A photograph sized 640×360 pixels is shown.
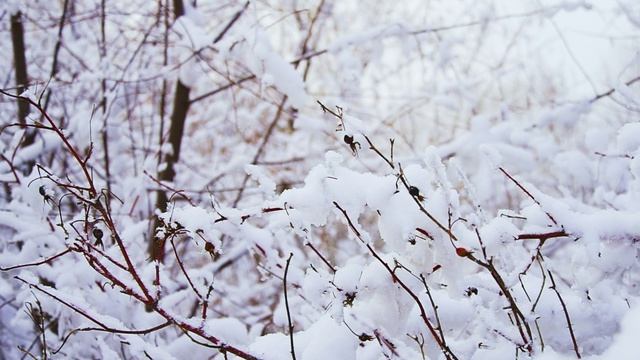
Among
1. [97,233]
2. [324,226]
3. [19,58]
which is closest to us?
[97,233]

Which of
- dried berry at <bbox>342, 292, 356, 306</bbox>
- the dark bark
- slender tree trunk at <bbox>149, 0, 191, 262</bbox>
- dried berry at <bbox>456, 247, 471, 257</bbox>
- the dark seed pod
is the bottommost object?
dried berry at <bbox>342, 292, 356, 306</bbox>

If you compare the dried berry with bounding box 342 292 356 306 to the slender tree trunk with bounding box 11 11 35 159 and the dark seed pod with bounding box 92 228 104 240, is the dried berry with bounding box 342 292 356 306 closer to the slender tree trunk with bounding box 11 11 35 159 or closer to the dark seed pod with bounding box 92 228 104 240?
the dark seed pod with bounding box 92 228 104 240

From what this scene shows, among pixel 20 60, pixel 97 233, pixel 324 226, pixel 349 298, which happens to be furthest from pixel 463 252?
pixel 20 60

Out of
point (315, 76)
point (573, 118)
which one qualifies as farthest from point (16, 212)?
point (315, 76)

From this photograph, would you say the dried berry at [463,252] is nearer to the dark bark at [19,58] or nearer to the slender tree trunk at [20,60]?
the slender tree trunk at [20,60]

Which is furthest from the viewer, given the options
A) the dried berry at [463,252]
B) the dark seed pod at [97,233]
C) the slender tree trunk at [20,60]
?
the slender tree trunk at [20,60]

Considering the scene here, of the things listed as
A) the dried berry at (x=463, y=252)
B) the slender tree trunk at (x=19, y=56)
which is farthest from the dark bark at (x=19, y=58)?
the dried berry at (x=463, y=252)

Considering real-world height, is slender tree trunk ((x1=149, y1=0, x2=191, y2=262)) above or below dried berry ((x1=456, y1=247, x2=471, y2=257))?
above

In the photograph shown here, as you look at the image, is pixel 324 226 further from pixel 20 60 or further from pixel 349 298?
pixel 20 60

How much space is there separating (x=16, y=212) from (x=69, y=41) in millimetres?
1829

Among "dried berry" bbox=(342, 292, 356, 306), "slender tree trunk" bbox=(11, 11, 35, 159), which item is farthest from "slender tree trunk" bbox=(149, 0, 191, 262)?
"dried berry" bbox=(342, 292, 356, 306)

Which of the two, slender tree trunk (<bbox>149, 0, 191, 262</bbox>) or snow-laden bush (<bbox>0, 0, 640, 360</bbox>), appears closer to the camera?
snow-laden bush (<bbox>0, 0, 640, 360</bbox>)

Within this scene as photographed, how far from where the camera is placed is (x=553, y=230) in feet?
3.83

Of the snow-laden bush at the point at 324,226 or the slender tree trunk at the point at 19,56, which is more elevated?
the slender tree trunk at the point at 19,56
